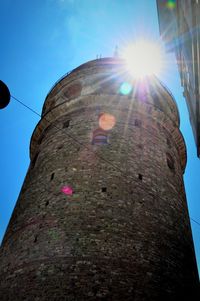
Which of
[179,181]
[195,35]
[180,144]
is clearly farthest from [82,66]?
[195,35]

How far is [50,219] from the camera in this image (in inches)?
328

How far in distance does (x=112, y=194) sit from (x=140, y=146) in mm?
2466

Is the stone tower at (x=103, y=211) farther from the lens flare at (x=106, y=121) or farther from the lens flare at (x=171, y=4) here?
the lens flare at (x=171, y=4)

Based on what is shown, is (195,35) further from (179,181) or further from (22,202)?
(22,202)

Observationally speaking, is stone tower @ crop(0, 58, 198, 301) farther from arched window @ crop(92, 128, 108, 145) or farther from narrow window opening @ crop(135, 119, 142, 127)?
narrow window opening @ crop(135, 119, 142, 127)

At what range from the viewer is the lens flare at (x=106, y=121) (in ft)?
35.9

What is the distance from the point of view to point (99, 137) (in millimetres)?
10703

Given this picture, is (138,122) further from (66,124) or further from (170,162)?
(66,124)

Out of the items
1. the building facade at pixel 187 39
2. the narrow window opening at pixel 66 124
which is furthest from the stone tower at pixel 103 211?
the building facade at pixel 187 39

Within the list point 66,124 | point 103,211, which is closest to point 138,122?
point 66,124

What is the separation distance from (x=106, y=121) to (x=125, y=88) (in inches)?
96.4

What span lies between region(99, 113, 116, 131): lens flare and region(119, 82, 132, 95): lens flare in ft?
5.61

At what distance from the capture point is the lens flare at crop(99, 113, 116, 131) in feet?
35.9

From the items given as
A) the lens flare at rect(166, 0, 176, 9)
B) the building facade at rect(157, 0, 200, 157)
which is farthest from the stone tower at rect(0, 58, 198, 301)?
the lens flare at rect(166, 0, 176, 9)
